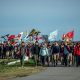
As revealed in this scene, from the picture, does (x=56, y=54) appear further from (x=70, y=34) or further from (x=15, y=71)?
(x=70, y=34)

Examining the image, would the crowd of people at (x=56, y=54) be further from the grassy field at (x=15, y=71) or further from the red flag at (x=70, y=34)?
the red flag at (x=70, y=34)

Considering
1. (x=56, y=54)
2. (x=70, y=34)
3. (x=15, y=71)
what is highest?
(x=70, y=34)

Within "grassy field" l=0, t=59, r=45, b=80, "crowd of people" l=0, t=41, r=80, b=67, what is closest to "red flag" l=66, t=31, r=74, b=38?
"crowd of people" l=0, t=41, r=80, b=67

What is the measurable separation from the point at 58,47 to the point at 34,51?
2009 millimetres

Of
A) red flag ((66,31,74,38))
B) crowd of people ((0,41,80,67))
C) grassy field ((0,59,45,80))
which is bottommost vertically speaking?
grassy field ((0,59,45,80))

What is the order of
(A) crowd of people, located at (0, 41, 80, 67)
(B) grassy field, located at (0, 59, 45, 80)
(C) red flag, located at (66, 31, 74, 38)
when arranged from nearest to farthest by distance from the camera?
(B) grassy field, located at (0, 59, 45, 80), (A) crowd of people, located at (0, 41, 80, 67), (C) red flag, located at (66, 31, 74, 38)

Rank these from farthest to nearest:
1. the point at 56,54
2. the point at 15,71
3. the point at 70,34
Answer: the point at 70,34
the point at 56,54
the point at 15,71

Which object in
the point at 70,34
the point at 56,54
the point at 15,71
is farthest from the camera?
the point at 70,34

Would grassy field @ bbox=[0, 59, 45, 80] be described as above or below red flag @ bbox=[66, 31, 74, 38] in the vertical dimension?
below

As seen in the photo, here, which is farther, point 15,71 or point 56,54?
point 56,54

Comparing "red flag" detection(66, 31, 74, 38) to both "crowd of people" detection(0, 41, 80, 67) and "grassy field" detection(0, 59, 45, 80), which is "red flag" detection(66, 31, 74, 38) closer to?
"crowd of people" detection(0, 41, 80, 67)

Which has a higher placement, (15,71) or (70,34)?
(70,34)

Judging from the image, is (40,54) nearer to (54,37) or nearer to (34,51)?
(34,51)

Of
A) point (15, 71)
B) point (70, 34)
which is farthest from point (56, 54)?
A: point (70, 34)
